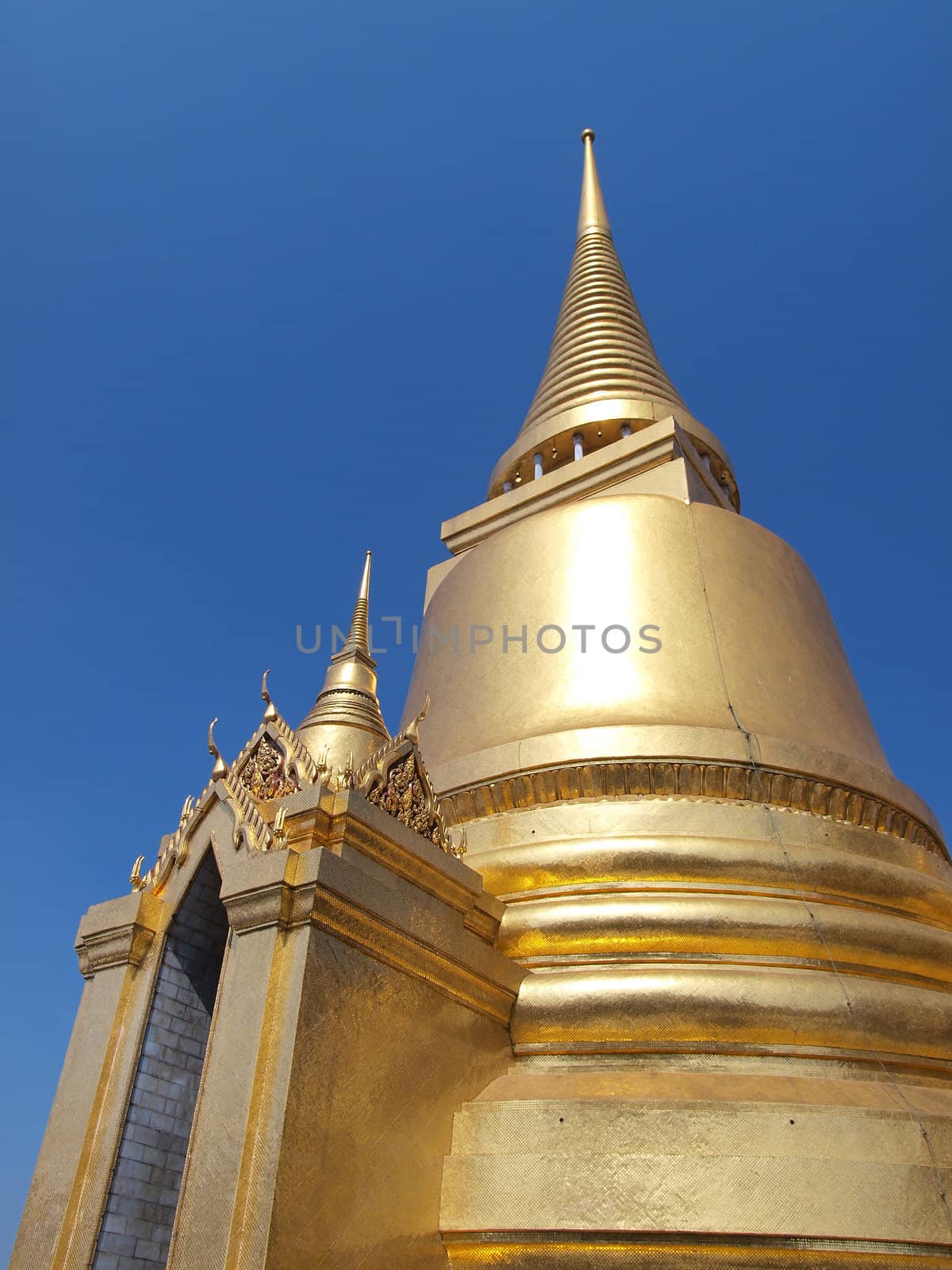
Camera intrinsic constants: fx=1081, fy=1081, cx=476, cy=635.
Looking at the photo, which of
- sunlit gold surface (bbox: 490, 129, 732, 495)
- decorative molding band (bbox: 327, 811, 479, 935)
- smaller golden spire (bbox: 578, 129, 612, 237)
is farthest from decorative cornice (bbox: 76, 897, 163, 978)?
smaller golden spire (bbox: 578, 129, 612, 237)

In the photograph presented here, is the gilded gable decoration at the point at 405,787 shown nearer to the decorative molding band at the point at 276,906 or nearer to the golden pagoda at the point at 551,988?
the golden pagoda at the point at 551,988

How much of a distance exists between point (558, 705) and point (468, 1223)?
3329 millimetres

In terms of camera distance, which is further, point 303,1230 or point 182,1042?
point 182,1042

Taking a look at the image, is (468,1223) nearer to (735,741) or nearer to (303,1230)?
(303,1230)

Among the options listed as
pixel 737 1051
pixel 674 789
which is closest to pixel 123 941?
pixel 737 1051

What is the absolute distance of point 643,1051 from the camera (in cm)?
526

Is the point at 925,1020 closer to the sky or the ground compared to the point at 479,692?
closer to the ground

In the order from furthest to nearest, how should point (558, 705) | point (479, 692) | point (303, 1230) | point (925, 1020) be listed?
point (479, 692), point (558, 705), point (925, 1020), point (303, 1230)

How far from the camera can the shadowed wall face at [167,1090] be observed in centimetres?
470

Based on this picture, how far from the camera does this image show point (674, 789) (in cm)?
645

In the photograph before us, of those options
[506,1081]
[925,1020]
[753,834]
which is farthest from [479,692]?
[925,1020]

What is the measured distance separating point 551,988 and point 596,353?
27.0ft

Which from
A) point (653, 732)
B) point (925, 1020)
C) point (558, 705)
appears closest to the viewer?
point (925, 1020)

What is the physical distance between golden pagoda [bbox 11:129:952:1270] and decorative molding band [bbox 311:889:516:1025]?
0.02m
